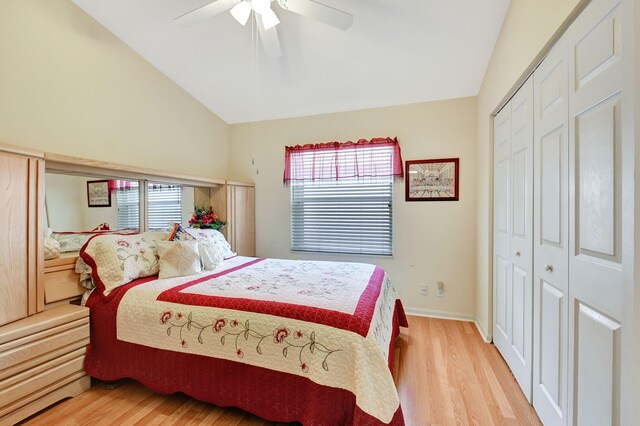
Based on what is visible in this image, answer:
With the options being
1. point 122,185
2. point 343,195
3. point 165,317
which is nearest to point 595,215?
point 165,317

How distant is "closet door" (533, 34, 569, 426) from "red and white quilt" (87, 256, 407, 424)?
2.74 ft

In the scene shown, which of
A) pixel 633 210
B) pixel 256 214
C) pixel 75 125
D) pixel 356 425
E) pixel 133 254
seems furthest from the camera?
pixel 256 214

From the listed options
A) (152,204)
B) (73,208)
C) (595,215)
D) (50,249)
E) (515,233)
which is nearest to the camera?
(595,215)

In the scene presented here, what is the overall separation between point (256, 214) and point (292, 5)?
2.57 meters

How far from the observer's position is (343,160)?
331 centimetres

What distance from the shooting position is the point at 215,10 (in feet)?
5.66

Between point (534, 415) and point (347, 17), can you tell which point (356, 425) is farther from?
point (347, 17)

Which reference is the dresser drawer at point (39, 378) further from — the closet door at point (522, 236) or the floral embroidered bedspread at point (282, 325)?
the closet door at point (522, 236)

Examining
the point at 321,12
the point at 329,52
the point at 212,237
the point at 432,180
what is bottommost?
the point at 212,237

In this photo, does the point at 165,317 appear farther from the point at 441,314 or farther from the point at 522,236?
the point at 441,314

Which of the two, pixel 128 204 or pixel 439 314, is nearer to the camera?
pixel 128 204

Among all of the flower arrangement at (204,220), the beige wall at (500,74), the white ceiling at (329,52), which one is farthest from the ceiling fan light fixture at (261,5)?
the flower arrangement at (204,220)

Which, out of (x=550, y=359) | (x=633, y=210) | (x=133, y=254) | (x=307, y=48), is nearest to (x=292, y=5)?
(x=307, y=48)

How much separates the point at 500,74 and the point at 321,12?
1512 millimetres
